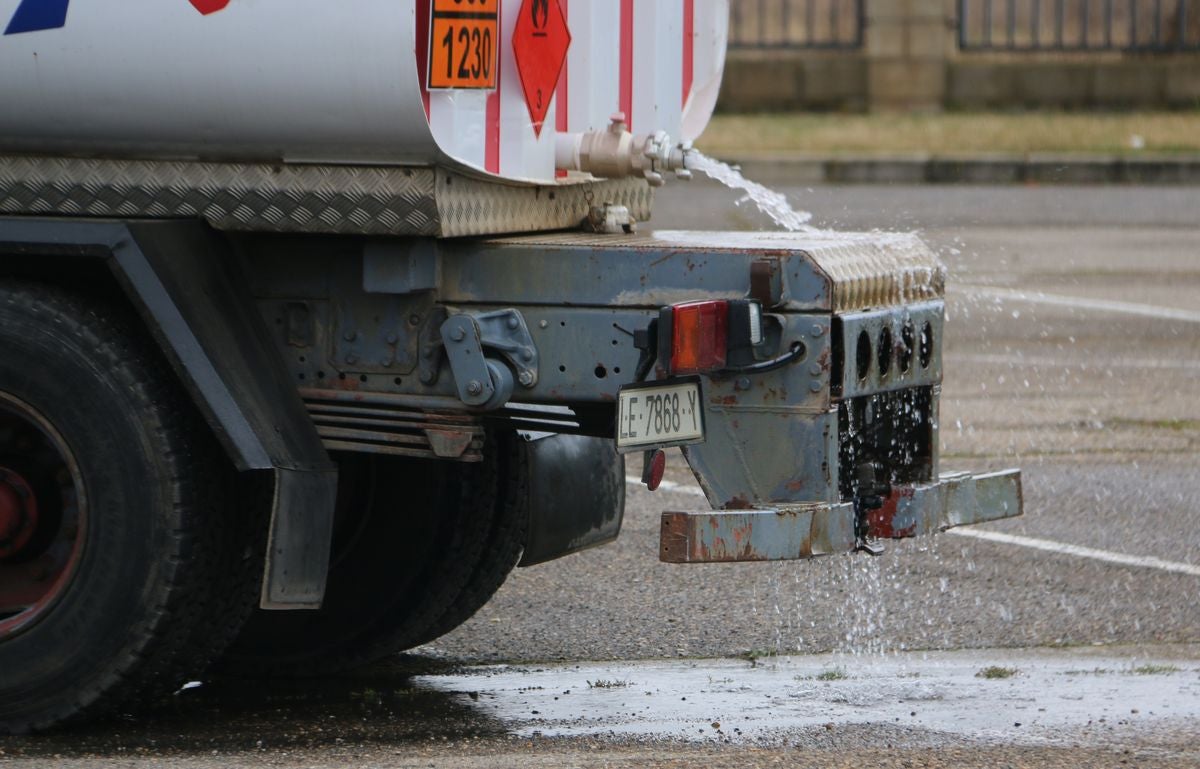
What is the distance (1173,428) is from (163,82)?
19.1 feet

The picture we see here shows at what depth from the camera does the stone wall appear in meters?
23.6

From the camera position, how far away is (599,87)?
529cm

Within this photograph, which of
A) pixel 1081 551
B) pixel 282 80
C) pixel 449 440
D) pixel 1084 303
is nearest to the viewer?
pixel 282 80

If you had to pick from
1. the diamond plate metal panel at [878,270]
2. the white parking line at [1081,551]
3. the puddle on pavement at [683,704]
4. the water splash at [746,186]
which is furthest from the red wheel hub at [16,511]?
the white parking line at [1081,551]

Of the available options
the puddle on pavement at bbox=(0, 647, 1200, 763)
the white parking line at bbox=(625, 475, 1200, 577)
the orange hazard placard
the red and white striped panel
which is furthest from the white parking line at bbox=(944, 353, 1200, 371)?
the orange hazard placard

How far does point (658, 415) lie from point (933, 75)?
2004 centimetres

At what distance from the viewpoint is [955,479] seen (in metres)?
5.20

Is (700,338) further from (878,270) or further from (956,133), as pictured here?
(956,133)

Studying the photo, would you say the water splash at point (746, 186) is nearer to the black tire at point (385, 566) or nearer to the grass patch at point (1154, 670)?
the black tire at point (385, 566)

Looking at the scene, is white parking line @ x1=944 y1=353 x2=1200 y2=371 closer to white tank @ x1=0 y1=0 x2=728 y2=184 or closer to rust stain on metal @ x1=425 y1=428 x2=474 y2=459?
white tank @ x1=0 y1=0 x2=728 y2=184

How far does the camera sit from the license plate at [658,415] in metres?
4.62

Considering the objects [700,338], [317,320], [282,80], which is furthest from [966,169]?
[282,80]

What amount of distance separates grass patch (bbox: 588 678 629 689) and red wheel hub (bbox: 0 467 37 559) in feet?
5.06

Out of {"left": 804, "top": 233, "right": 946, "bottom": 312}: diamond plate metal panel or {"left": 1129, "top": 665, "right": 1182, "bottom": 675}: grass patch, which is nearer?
{"left": 804, "top": 233, "right": 946, "bottom": 312}: diamond plate metal panel
